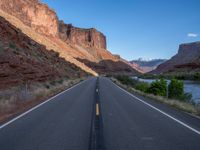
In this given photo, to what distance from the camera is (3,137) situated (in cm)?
739

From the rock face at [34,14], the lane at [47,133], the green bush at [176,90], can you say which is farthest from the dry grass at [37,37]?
the lane at [47,133]

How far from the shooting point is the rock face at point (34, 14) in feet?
310

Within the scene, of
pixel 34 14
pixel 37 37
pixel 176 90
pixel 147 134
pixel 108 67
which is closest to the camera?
pixel 147 134

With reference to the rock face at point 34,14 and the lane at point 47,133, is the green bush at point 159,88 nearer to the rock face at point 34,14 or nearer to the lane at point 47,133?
the lane at point 47,133

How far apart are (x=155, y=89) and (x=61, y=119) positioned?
60.6 ft

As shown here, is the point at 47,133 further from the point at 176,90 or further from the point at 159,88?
the point at 159,88

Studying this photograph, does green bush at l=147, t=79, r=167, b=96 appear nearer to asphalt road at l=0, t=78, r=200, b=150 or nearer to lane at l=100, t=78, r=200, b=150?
asphalt road at l=0, t=78, r=200, b=150

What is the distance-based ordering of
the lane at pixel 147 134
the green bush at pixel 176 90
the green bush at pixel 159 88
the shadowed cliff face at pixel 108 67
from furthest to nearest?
1. the shadowed cliff face at pixel 108 67
2. the green bush at pixel 159 88
3. the green bush at pixel 176 90
4. the lane at pixel 147 134

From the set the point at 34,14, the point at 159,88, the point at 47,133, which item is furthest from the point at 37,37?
the point at 47,133

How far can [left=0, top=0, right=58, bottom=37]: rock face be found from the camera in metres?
94.5

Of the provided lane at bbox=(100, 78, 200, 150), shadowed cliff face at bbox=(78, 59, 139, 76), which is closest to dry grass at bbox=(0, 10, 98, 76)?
shadowed cliff face at bbox=(78, 59, 139, 76)

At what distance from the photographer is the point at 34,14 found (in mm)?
117062

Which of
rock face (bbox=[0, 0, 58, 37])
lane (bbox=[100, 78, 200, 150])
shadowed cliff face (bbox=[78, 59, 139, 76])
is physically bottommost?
lane (bbox=[100, 78, 200, 150])

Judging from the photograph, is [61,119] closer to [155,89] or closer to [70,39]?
[155,89]
